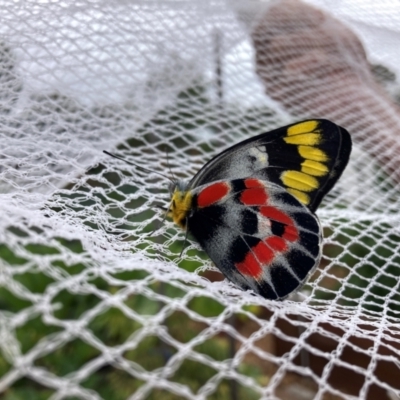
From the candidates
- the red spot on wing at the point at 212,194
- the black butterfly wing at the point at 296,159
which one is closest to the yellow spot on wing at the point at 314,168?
the black butterfly wing at the point at 296,159

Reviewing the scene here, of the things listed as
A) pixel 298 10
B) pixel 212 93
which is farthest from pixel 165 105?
pixel 298 10

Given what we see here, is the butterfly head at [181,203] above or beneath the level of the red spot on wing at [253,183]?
beneath

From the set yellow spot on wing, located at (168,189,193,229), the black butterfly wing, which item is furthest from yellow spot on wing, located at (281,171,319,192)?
yellow spot on wing, located at (168,189,193,229)

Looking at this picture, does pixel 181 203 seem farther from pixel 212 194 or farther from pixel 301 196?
pixel 301 196

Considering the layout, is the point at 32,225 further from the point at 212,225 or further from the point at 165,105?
the point at 165,105

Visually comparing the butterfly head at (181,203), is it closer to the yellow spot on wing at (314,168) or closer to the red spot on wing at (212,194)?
the red spot on wing at (212,194)

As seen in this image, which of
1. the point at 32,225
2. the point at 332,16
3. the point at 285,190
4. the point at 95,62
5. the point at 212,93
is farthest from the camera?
the point at 332,16

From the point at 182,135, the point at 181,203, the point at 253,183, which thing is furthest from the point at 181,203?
the point at 182,135
